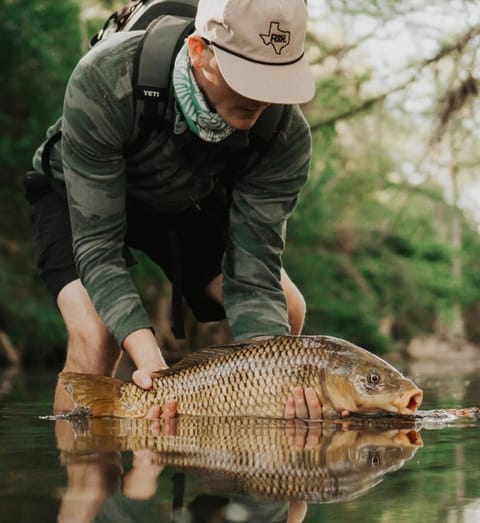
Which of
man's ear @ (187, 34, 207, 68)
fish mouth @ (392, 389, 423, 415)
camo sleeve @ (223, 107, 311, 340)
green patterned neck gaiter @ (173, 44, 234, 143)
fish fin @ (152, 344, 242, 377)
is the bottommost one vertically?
fish mouth @ (392, 389, 423, 415)

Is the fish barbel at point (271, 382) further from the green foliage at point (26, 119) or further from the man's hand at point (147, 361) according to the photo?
the green foliage at point (26, 119)

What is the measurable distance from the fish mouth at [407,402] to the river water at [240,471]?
0.07 metres

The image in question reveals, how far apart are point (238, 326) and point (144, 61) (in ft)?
3.75

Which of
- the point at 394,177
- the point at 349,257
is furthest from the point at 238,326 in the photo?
the point at 394,177

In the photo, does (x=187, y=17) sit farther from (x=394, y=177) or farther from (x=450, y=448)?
(x=394, y=177)

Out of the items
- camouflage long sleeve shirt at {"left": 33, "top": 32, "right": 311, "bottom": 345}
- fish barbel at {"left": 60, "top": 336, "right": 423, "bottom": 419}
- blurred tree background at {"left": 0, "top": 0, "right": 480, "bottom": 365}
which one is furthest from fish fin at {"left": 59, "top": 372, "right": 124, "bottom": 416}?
blurred tree background at {"left": 0, "top": 0, "right": 480, "bottom": 365}

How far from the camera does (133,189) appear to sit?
417cm

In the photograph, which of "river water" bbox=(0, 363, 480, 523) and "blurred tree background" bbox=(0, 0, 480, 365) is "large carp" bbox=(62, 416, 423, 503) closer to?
"river water" bbox=(0, 363, 480, 523)

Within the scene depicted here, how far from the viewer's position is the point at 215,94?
3.64 meters

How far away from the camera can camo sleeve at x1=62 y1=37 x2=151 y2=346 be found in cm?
372

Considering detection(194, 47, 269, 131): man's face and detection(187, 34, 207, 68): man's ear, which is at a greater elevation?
detection(187, 34, 207, 68): man's ear

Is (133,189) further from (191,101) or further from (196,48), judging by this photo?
(196,48)

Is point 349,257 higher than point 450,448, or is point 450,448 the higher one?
point 450,448

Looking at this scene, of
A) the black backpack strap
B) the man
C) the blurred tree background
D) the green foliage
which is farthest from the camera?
the green foliage
